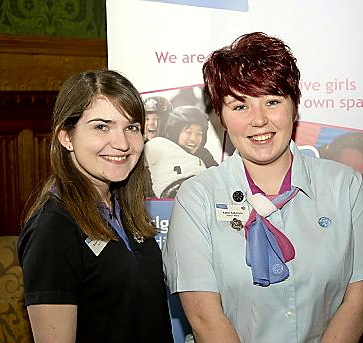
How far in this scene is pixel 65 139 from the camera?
198 centimetres

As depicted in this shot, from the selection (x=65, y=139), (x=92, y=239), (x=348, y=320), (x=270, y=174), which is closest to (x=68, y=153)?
(x=65, y=139)

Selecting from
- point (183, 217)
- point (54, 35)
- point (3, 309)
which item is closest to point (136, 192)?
point (183, 217)

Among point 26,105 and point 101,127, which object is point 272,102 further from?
point 26,105

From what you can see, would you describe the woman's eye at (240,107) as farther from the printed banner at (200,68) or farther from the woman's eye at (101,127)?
the printed banner at (200,68)

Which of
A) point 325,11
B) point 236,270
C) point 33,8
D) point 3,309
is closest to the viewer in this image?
point 236,270

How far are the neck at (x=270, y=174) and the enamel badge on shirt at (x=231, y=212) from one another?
10cm

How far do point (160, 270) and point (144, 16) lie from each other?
0.97m

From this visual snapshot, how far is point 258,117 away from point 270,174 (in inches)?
8.3

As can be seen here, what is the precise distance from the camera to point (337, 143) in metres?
2.55

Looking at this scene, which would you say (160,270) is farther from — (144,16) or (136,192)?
(144,16)

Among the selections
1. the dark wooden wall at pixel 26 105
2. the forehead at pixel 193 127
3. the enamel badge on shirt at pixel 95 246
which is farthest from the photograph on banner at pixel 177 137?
the dark wooden wall at pixel 26 105

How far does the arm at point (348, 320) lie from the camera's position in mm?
1942

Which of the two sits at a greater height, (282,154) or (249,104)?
(249,104)

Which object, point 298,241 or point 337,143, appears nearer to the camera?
point 298,241
